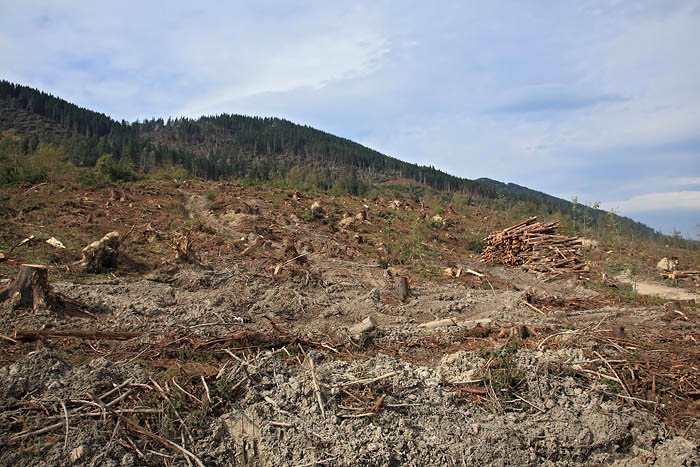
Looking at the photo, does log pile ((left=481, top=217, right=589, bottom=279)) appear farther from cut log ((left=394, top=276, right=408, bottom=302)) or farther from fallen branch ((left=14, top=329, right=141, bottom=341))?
fallen branch ((left=14, top=329, right=141, bottom=341))

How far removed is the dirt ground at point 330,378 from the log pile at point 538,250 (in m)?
4.80

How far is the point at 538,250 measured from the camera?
1323cm

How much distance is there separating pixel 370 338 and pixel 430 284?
4.69 meters

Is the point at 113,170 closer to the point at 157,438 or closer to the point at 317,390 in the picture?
the point at 157,438

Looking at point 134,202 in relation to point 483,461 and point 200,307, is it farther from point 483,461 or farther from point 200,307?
point 483,461

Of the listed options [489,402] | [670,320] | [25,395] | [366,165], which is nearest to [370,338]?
[489,402]

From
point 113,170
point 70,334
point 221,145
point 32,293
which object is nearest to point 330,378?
point 70,334

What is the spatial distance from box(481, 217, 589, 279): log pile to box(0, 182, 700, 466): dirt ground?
480 centimetres

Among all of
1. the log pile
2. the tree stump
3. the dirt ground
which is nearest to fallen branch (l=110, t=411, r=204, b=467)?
the dirt ground

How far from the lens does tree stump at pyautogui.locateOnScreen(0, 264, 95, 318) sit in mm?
4875

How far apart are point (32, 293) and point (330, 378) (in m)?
4.24

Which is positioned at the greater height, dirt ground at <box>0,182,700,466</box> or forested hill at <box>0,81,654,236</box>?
forested hill at <box>0,81,654,236</box>

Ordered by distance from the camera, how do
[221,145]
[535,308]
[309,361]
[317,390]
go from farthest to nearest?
[221,145] → [535,308] → [309,361] → [317,390]

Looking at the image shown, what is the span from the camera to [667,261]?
1324 centimetres
